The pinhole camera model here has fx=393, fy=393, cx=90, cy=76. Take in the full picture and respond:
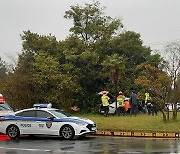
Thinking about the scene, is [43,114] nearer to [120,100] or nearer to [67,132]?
[67,132]

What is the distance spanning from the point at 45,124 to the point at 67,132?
1.11m

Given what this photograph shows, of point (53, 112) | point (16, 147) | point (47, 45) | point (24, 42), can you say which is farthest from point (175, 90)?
point (24, 42)

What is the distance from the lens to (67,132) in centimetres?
1719

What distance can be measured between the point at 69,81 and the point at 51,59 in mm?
2417

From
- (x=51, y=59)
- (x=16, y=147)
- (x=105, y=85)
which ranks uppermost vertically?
Answer: (x=51, y=59)

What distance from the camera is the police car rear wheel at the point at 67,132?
17.1 meters

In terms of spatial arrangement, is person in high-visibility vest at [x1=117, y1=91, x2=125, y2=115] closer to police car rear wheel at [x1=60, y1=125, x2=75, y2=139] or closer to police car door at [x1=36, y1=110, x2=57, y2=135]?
police car door at [x1=36, y1=110, x2=57, y2=135]

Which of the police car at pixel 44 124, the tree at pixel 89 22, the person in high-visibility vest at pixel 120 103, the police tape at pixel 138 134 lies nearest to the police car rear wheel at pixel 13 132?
the police car at pixel 44 124

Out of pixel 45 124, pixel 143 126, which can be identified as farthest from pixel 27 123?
pixel 143 126

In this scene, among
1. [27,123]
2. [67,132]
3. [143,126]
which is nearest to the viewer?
[67,132]

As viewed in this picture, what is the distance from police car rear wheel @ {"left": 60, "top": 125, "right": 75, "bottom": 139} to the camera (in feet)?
56.1

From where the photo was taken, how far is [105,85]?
32.6m

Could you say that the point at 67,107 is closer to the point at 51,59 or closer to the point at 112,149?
the point at 51,59

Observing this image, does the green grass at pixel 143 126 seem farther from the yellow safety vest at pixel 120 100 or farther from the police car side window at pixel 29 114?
the yellow safety vest at pixel 120 100
